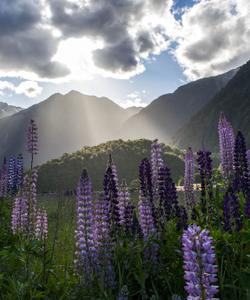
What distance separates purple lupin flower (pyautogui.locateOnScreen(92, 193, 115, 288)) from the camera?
506cm

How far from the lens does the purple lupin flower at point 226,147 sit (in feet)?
34.4

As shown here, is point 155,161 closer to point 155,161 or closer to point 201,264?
point 155,161

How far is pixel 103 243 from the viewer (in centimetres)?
522

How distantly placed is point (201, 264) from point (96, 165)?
1736 inches

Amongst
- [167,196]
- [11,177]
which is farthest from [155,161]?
[11,177]

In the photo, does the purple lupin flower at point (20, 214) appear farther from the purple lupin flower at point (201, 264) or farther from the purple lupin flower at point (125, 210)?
the purple lupin flower at point (201, 264)

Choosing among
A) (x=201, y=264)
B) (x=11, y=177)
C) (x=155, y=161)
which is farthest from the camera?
(x=11, y=177)

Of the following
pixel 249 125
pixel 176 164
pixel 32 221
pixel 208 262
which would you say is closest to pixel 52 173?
pixel 176 164

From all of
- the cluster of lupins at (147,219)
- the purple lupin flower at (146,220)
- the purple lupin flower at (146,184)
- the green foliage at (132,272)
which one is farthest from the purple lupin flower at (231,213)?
the purple lupin flower at (146,184)

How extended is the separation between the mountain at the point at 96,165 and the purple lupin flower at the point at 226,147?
98.9 ft

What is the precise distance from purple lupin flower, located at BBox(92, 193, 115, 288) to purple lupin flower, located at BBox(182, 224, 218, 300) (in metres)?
2.61

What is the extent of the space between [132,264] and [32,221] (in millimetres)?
3867

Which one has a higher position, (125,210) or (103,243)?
(125,210)

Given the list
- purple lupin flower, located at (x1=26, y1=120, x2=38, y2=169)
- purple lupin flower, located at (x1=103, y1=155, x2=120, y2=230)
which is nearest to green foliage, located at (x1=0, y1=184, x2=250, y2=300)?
purple lupin flower, located at (x1=103, y1=155, x2=120, y2=230)
